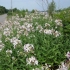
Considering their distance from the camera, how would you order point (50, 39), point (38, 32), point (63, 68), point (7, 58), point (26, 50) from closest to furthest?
point (63, 68)
point (26, 50)
point (7, 58)
point (50, 39)
point (38, 32)

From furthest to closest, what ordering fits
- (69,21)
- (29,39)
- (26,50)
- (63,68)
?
(69,21) → (29,39) → (26,50) → (63,68)

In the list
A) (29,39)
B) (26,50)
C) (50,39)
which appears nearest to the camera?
(26,50)

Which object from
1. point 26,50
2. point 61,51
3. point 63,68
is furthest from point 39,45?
point 63,68

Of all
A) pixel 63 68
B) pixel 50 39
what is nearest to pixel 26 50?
pixel 63 68

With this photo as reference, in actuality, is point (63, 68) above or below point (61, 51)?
above

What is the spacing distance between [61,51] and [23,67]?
158cm

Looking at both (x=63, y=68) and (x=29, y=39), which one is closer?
(x=63, y=68)

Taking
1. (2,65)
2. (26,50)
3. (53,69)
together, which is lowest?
(53,69)

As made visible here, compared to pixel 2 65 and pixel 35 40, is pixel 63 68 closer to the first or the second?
pixel 2 65

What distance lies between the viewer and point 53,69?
217 inches

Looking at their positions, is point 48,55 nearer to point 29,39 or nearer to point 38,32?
point 29,39

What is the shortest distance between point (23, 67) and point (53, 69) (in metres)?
1.12

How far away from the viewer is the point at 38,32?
248 inches

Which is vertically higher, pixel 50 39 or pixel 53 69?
pixel 50 39
